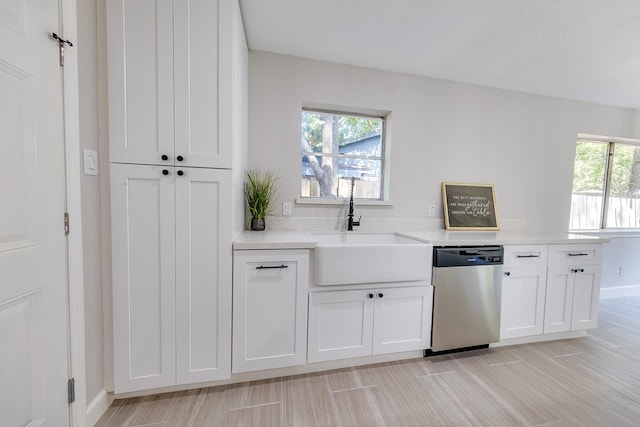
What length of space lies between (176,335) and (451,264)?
73.8 inches

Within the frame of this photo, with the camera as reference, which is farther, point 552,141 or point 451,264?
point 552,141

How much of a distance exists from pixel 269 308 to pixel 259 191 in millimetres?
890

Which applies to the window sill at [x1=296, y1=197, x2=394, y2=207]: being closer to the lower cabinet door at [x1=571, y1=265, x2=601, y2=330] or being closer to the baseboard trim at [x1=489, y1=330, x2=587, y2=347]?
the baseboard trim at [x1=489, y1=330, x2=587, y2=347]

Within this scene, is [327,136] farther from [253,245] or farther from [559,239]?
[559,239]

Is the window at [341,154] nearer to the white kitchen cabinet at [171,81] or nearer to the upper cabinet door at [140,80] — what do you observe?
the white kitchen cabinet at [171,81]

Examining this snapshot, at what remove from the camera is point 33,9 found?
958 millimetres

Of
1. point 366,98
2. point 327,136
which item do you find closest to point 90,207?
point 327,136

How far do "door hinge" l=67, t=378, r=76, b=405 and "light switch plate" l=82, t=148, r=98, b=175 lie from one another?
94 centimetres

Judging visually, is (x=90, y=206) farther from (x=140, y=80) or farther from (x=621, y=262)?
(x=621, y=262)

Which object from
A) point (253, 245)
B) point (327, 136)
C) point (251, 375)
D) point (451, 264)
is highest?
point (327, 136)

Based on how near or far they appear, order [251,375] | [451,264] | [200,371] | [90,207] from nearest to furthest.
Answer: [90,207] < [200,371] < [251,375] < [451,264]

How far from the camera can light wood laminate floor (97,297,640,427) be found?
142 cm

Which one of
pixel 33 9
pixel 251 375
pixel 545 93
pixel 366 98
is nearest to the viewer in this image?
pixel 33 9

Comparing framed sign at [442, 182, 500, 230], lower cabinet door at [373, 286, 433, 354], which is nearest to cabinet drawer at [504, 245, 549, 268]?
framed sign at [442, 182, 500, 230]
